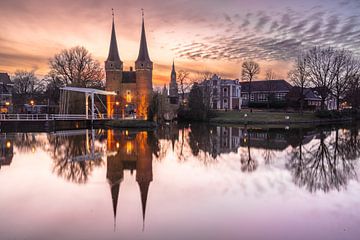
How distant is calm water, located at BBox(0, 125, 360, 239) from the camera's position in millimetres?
6047

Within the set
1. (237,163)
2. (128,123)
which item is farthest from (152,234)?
(128,123)

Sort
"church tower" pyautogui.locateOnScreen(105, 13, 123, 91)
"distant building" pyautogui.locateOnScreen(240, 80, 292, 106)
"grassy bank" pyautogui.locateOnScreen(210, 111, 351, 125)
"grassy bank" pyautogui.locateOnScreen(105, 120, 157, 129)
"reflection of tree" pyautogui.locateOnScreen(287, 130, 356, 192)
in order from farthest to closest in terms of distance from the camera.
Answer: "distant building" pyautogui.locateOnScreen(240, 80, 292, 106)
"church tower" pyautogui.locateOnScreen(105, 13, 123, 91)
"grassy bank" pyautogui.locateOnScreen(210, 111, 351, 125)
"grassy bank" pyautogui.locateOnScreen(105, 120, 157, 129)
"reflection of tree" pyautogui.locateOnScreen(287, 130, 356, 192)

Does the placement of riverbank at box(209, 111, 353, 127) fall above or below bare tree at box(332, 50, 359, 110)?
below

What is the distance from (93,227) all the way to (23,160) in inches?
376

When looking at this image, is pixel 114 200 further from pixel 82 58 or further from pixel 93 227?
pixel 82 58

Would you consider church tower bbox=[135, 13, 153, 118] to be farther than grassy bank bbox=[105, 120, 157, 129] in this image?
Yes

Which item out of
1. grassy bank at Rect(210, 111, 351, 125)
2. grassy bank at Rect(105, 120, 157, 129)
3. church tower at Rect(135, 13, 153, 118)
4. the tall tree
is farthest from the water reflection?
the tall tree

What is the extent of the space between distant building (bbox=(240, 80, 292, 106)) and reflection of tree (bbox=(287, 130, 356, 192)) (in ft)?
156

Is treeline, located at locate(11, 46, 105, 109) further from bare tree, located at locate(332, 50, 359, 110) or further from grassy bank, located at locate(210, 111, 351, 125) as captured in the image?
bare tree, located at locate(332, 50, 359, 110)

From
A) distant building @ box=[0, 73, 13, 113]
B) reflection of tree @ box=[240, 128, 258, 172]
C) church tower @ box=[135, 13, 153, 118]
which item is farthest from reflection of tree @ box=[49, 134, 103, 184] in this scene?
distant building @ box=[0, 73, 13, 113]

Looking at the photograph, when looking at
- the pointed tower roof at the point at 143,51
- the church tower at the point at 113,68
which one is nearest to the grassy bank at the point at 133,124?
the church tower at the point at 113,68

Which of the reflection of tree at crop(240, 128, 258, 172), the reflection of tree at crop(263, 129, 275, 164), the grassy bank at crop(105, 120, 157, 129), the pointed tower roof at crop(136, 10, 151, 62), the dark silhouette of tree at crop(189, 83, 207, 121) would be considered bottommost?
the reflection of tree at crop(240, 128, 258, 172)

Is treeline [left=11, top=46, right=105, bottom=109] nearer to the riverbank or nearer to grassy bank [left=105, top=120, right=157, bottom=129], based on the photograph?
grassy bank [left=105, top=120, right=157, bottom=129]

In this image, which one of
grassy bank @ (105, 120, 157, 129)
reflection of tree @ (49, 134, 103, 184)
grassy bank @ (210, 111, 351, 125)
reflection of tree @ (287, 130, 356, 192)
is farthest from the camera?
grassy bank @ (210, 111, 351, 125)
